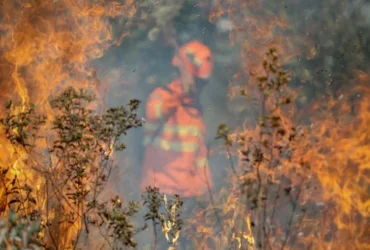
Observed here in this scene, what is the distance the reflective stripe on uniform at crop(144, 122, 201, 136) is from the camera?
22.8 feet

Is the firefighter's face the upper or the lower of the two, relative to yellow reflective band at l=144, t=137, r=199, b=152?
upper

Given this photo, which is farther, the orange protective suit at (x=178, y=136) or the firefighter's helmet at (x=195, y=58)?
the firefighter's helmet at (x=195, y=58)

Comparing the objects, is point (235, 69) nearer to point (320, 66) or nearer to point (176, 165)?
point (320, 66)

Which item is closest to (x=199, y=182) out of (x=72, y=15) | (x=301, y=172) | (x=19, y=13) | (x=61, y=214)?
(x=301, y=172)

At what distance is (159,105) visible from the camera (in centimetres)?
700

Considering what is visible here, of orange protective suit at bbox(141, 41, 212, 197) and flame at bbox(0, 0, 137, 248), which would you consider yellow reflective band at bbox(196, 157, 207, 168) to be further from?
flame at bbox(0, 0, 137, 248)

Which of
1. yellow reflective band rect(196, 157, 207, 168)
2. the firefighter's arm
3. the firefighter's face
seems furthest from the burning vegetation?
the firefighter's arm

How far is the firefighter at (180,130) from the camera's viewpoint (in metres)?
6.80

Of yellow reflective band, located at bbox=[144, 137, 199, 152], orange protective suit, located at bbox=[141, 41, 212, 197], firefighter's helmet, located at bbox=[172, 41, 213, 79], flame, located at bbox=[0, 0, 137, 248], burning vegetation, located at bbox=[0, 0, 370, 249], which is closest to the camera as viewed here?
burning vegetation, located at bbox=[0, 0, 370, 249]

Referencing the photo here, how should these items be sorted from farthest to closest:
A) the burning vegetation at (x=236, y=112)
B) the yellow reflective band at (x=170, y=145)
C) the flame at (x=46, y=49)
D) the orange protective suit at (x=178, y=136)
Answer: the yellow reflective band at (x=170, y=145), the orange protective suit at (x=178, y=136), the flame at (x=46, y=49), the burning vegetation at (x=236, y=112)

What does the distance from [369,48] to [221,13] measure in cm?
231

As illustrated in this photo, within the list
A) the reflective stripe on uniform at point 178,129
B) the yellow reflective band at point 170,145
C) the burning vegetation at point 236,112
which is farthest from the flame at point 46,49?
the yellow reflective band at point 170,145

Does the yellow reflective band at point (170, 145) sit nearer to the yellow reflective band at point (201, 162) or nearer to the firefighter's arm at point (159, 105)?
the yellow reflective band at point (201, 162)

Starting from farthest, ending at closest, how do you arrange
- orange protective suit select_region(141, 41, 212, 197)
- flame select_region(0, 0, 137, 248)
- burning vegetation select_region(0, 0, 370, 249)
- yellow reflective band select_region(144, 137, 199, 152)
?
yellow reflective band select_region(144, 137, 199, 152), orange protective suit select_region(141, 41, 212, 197), flame select_region(0, 0, 137, 248), burning vegetation select_region(0, 0, 370, 249)
